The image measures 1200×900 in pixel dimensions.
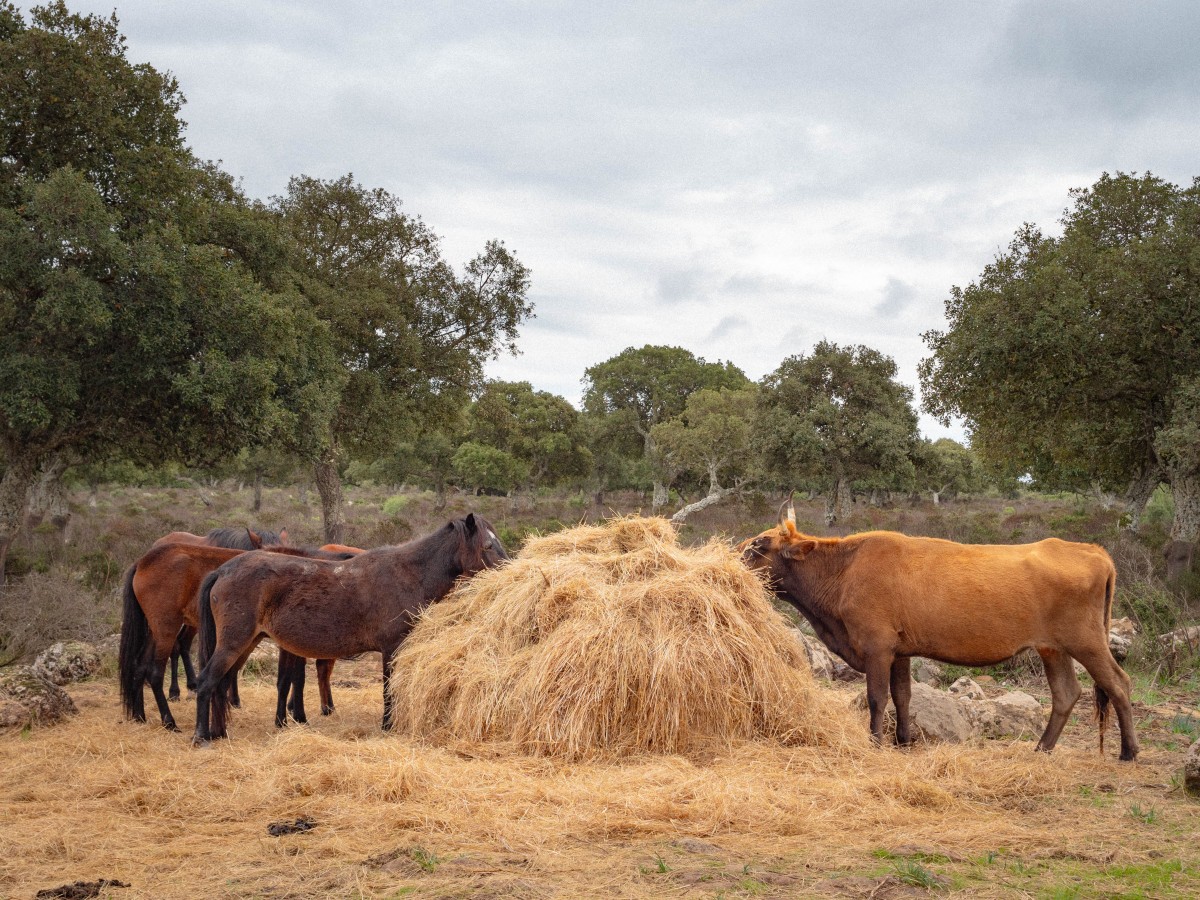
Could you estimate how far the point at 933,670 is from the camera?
38.1 feet

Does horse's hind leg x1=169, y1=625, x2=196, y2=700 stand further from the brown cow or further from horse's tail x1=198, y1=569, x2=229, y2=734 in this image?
the brown cow

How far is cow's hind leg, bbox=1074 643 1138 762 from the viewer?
289 inches

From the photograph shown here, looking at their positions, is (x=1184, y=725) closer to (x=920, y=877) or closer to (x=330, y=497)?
(x=920, y=877)

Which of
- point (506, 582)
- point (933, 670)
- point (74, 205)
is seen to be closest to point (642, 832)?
point (506, 582)

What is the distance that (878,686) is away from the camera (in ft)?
25.6

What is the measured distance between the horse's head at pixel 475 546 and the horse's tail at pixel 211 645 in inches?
87.3

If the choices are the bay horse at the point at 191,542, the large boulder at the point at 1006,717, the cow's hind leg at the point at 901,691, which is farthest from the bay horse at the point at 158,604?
the large boulder at the point at 1006,717

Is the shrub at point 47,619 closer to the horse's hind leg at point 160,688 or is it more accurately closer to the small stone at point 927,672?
the horse's hind leg at point 160,688

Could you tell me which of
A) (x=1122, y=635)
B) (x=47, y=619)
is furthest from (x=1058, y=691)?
(x=47, y=619)

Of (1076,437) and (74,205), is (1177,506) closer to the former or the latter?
(1076,437)

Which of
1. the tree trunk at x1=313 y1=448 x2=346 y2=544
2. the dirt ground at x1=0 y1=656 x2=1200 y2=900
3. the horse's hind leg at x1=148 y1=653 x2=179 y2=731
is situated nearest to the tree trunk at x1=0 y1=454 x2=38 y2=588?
the tree trunk at x1=313 y1=448 x2=346 y2=544

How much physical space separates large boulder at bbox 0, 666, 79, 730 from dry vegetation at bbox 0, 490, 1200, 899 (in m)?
0.27

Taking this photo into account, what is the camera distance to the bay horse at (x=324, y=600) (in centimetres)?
797

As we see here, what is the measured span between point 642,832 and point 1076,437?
19.8m
